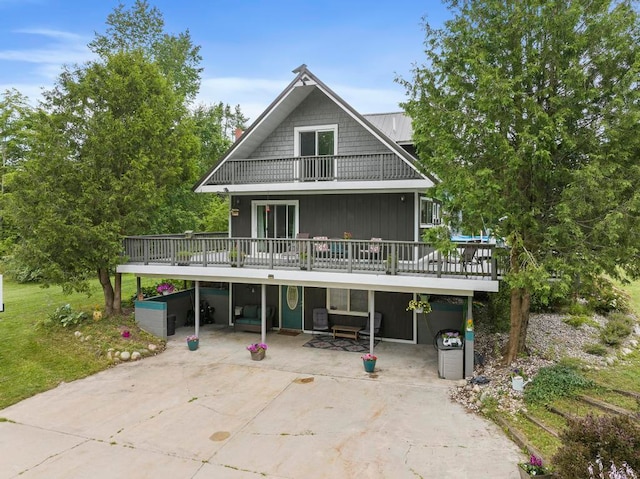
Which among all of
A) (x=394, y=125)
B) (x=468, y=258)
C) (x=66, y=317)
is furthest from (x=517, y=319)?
(x=66, y=317)

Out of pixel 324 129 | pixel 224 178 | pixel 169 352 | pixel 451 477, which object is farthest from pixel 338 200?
pixel 451 477

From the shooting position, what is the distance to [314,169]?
48.5ft

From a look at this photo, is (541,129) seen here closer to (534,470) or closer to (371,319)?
(371,319)

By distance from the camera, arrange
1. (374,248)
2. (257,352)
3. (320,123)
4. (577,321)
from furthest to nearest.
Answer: (320,123) < (577,321) < (257,352) < (374,248)

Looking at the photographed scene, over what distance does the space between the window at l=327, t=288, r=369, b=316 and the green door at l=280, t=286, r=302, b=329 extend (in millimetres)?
1314

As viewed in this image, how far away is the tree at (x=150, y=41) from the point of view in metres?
23.7

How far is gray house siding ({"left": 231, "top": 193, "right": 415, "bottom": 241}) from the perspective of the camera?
567 inches

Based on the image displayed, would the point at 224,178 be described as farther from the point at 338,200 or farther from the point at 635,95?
the point at 635,95

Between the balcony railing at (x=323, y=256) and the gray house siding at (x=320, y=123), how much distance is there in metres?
3.72

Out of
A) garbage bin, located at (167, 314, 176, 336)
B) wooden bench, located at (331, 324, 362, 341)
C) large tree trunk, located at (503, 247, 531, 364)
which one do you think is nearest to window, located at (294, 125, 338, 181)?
wooden bench, located at (331, 324, 362, 341)

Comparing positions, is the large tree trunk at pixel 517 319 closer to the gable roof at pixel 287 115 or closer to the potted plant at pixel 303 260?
the gable roof at pixel 287 115

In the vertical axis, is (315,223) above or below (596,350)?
above

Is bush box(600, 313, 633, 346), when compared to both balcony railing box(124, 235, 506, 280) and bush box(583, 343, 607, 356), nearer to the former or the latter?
bush box(583, 343, 607, 356)

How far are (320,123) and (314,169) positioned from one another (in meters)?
2.00
